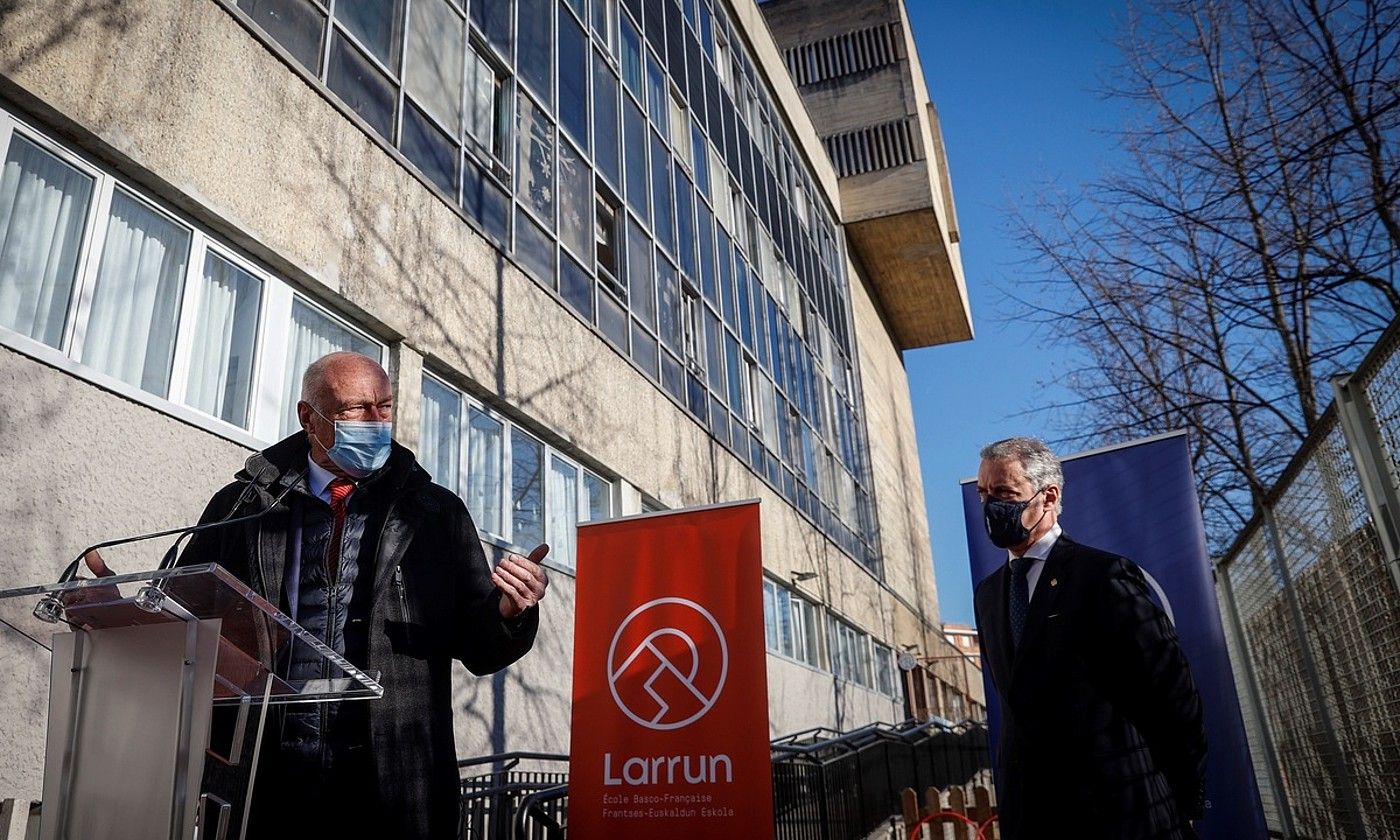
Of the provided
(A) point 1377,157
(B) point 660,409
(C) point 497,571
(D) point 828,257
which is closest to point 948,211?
(D) point 828,257

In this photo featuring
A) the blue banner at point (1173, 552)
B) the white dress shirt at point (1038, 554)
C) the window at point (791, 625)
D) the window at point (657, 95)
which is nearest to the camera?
the white dress shirt at point (1038, 554)

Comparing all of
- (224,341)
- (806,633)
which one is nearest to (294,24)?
(224,341)

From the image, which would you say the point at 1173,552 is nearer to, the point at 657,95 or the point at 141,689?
the point at 141,689

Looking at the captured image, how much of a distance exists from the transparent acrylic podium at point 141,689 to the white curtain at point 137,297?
3958 millimetres

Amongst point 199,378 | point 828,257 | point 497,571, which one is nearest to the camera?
point 497,571

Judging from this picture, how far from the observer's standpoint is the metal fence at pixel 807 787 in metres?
6.14

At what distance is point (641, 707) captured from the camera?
5223 millimetres

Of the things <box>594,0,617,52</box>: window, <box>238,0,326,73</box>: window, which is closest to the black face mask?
<box>238,0,326,73</box>: window

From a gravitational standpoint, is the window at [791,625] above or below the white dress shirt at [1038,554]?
above

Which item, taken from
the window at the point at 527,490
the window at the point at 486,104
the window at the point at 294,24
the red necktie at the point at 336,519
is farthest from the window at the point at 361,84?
the red necktie at the point at 336,519

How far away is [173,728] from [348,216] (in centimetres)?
624

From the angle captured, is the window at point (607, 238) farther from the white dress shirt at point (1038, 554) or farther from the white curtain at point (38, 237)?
the white dress shirt at point (1038, 554)

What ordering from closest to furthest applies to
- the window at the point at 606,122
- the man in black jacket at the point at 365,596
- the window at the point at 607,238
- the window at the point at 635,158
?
the man in black jacket at the point at 365,596 < the window at the point at 607,238 < the window at the point at 606,122 < the window at the point at 635,158

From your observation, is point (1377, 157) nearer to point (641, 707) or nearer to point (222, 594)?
point (641, 707)
